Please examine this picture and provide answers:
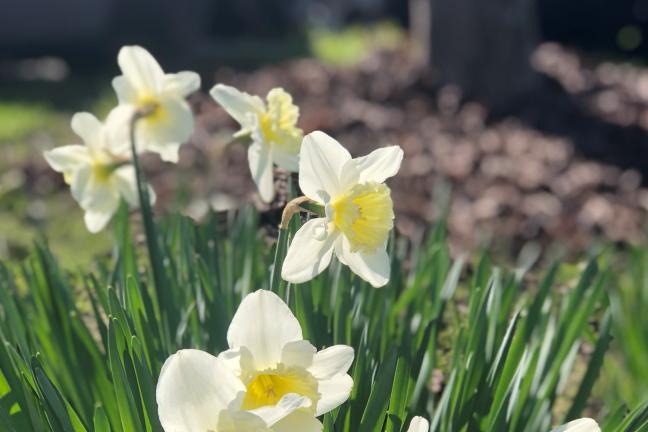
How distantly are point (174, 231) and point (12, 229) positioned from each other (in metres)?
2.45

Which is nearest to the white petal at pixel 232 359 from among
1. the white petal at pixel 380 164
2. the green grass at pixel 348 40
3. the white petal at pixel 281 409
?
the white petal at pixel 281 409

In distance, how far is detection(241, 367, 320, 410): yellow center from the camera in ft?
3.97

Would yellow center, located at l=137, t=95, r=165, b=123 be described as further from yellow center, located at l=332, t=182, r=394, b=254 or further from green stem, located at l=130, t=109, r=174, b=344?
yellow center, located at l=332, t=182, r=394, b=254

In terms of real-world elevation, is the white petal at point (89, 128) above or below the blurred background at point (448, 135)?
above

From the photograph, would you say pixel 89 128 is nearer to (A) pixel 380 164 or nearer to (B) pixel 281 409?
(A) pixel 380 164

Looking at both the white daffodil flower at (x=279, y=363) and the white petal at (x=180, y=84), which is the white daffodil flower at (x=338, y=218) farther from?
the white petal at (x=180, y=84)

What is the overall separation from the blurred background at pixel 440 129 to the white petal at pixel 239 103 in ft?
0.44

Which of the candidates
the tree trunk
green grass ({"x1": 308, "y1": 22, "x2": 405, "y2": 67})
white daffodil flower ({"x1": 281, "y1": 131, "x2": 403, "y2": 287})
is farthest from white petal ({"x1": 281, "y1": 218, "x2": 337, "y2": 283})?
green grass ({"x1": 308, "y1": 22, "x2": 405, "y2": 67})

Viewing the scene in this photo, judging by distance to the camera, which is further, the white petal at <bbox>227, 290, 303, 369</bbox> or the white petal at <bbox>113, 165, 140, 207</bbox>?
the white petal at <bbox>113, 165, 140, 207</bbox>

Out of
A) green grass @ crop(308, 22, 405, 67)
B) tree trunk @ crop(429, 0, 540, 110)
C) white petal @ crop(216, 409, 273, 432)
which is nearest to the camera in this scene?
white petal @ crop(216, 409, 273, 432)

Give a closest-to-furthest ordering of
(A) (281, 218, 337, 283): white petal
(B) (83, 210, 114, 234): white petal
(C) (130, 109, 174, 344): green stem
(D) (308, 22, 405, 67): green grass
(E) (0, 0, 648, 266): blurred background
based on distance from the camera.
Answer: (A) (281, 218, 337, 283): white petal → (C) (130, 109, 174, 344): green stem → (B) (83, 210, 114, 234): white petal → (E) (0, 0, 648, 266): blurred background → (D) (308, 22, 405, 67): green grass

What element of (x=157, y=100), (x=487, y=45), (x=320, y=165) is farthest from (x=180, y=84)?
(x=487, y=45)

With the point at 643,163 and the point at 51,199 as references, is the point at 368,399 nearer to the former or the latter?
the point at 51,199

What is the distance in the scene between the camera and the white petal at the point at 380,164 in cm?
142
